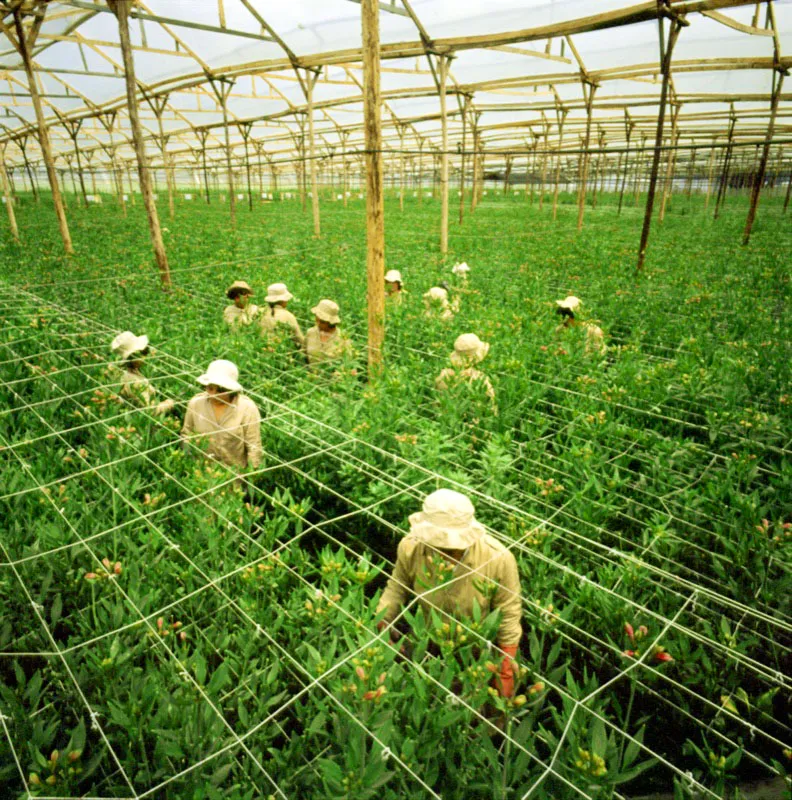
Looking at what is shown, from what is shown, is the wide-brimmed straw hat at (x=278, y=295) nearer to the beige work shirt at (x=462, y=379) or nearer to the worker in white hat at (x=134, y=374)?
the worker in white hat at (x=134, y=374)

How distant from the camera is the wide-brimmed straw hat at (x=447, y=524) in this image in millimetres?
2201

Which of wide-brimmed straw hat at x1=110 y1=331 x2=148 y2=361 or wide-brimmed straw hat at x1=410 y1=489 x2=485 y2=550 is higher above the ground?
wide-brimmed straw hat at x1=110 y1=331 x2=148 y2=361

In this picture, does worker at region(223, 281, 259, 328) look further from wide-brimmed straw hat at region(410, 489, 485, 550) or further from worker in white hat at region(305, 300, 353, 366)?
wide-brimmed straw hat at region(410, 489, 485, 550)

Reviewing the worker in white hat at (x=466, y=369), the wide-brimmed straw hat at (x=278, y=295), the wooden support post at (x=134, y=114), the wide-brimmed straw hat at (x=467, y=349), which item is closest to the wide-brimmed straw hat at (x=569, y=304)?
the worker in white hat at (x=466, y=369)

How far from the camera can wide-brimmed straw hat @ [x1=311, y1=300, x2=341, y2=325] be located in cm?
508

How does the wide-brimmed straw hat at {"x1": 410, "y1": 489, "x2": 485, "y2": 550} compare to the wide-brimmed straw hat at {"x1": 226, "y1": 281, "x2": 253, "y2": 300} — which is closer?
the wide-brimmed straw hat at {"x1": 410, "y1": 489, "x2": 485, "y2": 550}

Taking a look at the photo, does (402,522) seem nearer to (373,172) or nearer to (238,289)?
(373,172)

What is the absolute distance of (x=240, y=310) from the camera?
602 centimetres

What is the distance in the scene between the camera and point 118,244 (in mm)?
11992

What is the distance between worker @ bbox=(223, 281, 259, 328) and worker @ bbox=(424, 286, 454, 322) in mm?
2050

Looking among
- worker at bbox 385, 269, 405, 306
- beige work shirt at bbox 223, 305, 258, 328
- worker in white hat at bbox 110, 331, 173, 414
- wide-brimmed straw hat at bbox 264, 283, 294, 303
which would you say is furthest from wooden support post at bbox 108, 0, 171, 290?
worker in white hat at bbox 110, 331, 173, 414

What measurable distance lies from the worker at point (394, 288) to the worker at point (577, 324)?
2.02m

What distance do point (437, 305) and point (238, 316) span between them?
233 centimetres

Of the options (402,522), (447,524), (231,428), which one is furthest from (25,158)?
(447,524)
